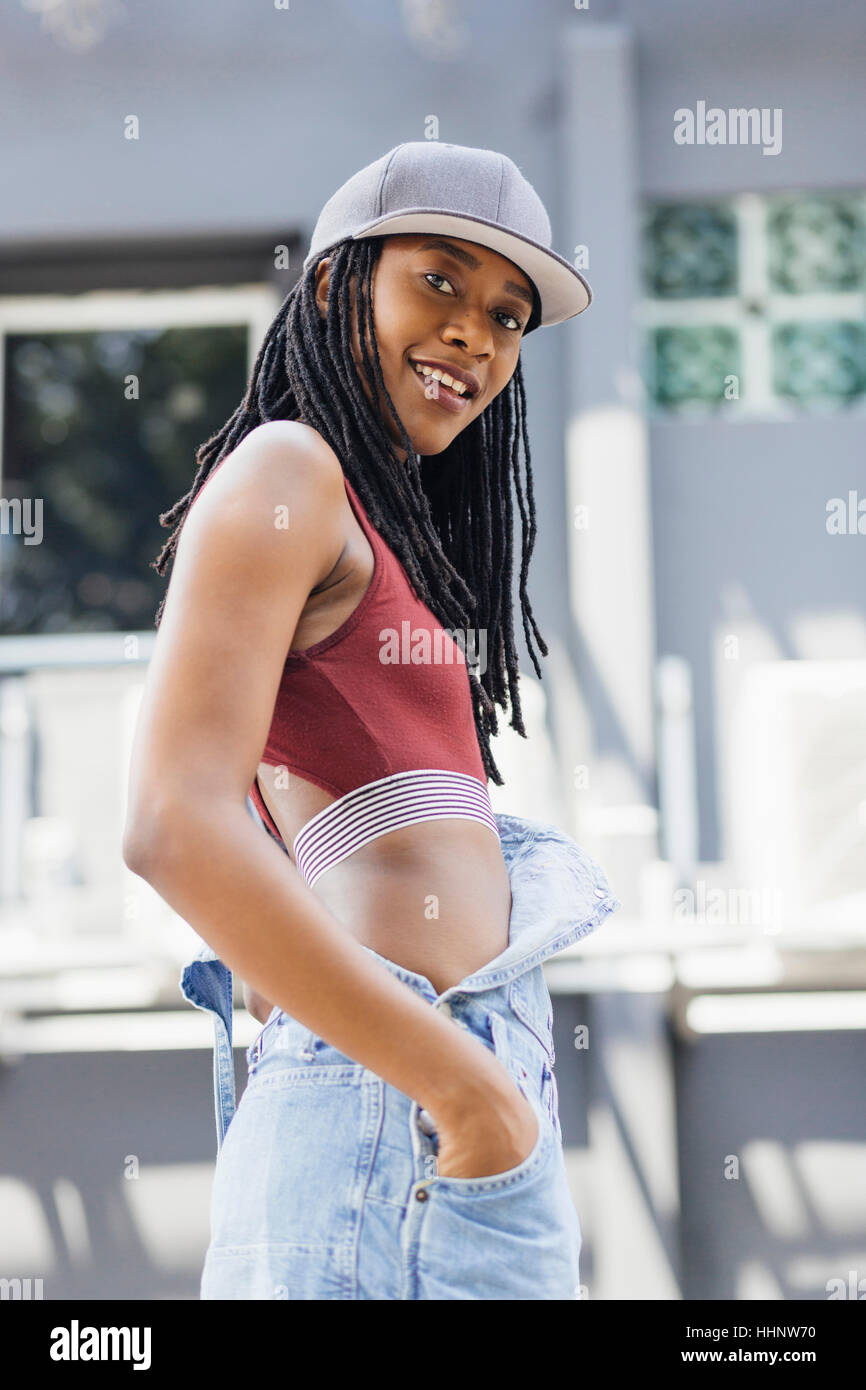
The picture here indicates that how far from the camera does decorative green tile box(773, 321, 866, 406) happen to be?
4371 millimetres

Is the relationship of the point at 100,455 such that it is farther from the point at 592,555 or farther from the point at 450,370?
the point at 450,370

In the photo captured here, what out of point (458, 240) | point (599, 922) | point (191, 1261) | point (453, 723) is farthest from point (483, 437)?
point (191, 1261)

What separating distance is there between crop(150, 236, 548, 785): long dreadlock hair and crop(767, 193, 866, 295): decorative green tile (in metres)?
3.14

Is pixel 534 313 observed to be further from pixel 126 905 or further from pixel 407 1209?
pixel 126 905

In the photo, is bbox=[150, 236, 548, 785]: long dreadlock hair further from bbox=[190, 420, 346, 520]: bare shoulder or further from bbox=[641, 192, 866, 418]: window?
bbox=[641, 192, 866, 418]: window

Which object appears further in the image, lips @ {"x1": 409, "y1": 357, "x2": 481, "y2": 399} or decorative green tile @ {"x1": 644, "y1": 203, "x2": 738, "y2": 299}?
decorative green tile @ {"x1": 644, "y1": 203, "x2": 738, "y2": 299}

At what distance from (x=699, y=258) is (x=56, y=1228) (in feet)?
11.4

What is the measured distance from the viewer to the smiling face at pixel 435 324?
1270 mm

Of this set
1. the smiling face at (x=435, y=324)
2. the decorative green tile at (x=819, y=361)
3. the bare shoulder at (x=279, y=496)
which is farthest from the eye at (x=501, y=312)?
the decorative green tile at (x=819, y=361)

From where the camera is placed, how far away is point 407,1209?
1.03 metres

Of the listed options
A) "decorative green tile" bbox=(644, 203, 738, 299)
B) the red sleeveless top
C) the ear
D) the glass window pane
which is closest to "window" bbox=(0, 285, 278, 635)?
the glass window pane

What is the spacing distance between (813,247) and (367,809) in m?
3.79

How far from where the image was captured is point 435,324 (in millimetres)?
1273

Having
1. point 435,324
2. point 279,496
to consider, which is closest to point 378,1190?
point 279,496
